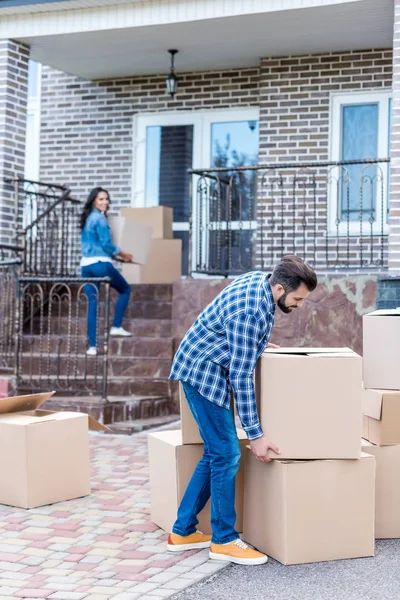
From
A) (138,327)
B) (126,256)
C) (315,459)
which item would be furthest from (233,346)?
(138,327)

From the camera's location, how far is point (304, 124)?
1034 cm

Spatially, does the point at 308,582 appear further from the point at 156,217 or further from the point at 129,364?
the point at 156,217

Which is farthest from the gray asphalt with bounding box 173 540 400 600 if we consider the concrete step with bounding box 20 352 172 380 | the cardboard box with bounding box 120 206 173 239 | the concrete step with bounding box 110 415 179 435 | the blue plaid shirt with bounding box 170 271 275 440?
the cardboard box with bounding box 120 206 173 239

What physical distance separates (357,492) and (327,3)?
5.39 metres

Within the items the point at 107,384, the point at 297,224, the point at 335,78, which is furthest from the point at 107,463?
the point at 335,78

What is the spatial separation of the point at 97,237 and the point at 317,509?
195 inches

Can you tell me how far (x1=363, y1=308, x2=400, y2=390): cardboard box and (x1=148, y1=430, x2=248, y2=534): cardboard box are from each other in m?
0.76

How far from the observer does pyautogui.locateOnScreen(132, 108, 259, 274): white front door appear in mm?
11055

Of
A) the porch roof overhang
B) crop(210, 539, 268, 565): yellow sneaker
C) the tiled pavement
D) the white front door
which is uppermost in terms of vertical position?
the porch roof overhang

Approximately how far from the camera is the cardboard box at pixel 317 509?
13.8 ft

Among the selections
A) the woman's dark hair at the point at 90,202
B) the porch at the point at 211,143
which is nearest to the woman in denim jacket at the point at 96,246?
the woman's dark hair at the point at 90,202

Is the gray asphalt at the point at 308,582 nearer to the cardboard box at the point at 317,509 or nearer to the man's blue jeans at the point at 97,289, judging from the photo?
the cardboard box at the point at 317,509

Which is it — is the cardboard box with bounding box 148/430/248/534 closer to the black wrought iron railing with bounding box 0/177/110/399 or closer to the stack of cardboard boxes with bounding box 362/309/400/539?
the stack of cardboard boxes with bounding box 362/309/400/539

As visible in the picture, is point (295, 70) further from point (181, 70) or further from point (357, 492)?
point (357, 492)
